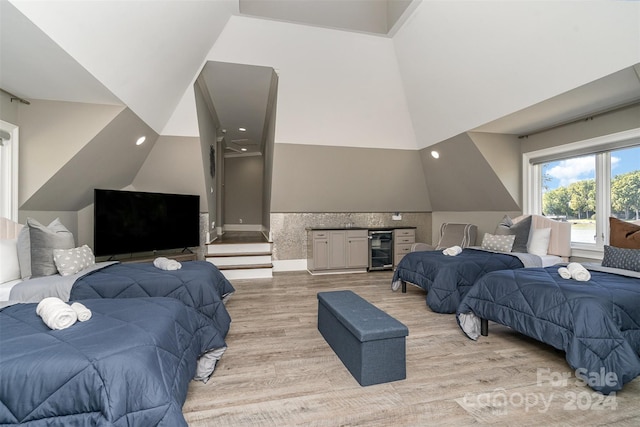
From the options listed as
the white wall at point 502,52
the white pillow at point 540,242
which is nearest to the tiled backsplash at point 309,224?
the white wall at point 502,52

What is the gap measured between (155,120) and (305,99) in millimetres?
2196

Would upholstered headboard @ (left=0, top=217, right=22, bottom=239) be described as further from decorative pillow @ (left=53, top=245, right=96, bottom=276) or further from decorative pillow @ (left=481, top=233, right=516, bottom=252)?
decorative pillow @ (left=481, top=233, right=516, bottom=252)

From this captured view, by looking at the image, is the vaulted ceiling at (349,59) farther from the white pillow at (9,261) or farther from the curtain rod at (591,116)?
the white pillow at (9,261)

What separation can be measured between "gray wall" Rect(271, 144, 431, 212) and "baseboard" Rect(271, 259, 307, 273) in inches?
41.3

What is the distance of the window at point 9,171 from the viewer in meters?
3.08

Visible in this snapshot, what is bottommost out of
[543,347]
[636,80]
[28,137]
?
[543,347]

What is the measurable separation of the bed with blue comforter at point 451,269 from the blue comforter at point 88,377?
2904 millimetres

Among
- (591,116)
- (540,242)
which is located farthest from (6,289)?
(591,116)

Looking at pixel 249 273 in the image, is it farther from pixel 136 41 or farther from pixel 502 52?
pixel 502 52

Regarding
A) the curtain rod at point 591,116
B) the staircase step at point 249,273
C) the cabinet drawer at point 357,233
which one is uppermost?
the curtain rod at point 591,116

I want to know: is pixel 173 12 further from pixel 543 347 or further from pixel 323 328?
pixel 543 347

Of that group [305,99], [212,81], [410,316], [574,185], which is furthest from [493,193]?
[212,81]

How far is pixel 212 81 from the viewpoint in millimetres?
4859

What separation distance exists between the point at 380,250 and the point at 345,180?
1.61 m
